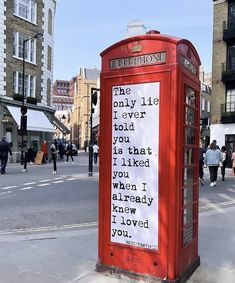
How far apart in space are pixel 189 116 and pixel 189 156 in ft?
1.48

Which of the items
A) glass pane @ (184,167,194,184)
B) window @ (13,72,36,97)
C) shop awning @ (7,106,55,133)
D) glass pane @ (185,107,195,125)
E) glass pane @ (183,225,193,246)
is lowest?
glass pane @ (183,225,193,246)

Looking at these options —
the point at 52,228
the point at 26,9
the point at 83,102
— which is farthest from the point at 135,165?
the point at 83,102

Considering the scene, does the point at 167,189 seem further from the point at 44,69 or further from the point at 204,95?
the point at 204,95

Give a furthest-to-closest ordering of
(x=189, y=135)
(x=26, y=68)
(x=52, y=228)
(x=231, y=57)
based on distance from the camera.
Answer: (x=231, y=57) → (x=26, y=68) → (x=52, y=228) → (x=189, y=135)

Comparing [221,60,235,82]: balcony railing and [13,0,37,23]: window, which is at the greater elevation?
[13,0,37,23]: window

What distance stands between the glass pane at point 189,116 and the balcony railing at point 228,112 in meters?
27.6

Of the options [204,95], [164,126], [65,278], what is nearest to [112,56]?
[164,126]

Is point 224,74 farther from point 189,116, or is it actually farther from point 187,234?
point 187,234

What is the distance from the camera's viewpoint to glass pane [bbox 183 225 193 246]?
451cm

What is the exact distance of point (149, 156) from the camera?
429cm

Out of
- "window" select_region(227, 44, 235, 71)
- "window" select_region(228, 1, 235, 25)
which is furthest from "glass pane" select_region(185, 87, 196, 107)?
"window" select_region(228, 1, 235, 25)

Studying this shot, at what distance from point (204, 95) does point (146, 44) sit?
5499 cm

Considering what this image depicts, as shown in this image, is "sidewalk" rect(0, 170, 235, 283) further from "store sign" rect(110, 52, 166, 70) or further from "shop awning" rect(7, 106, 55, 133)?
"shop awning" rect(7, 106, 55, 133)

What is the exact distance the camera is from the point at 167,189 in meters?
4.15
